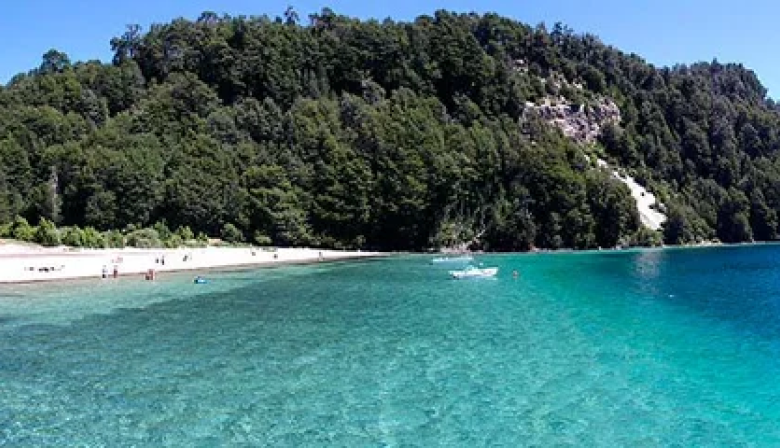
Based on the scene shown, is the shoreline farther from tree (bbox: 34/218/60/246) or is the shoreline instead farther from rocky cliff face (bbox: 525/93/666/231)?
rocky cliff face (bbox: 525/93/666/231)

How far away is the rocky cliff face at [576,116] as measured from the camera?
569ft

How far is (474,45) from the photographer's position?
17438 cm

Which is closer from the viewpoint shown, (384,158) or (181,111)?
(384,158)

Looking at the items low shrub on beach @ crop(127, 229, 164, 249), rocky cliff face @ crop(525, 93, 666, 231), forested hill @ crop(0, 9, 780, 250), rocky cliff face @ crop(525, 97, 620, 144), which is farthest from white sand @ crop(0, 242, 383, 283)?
rocky cliff face @ crop(525, 97, 620, 144)

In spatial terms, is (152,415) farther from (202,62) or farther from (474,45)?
(474,45)

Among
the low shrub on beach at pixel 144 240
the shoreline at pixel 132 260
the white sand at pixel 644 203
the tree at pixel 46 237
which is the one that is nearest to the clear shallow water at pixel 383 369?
the shoreline at pixel 132 260

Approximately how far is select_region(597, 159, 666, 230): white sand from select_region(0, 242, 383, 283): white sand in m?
74.9

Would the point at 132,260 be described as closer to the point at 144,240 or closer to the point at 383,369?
the point at 144,240

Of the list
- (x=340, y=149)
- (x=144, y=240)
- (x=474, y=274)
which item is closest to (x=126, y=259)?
(x=144, y=240)

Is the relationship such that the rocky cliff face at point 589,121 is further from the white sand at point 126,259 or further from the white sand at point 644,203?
the white sand at point 126,259

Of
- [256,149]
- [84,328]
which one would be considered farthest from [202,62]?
[84,328]

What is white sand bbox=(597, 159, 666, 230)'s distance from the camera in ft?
508

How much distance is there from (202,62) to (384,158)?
197 ft

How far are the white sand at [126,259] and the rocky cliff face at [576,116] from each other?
3197 inches
